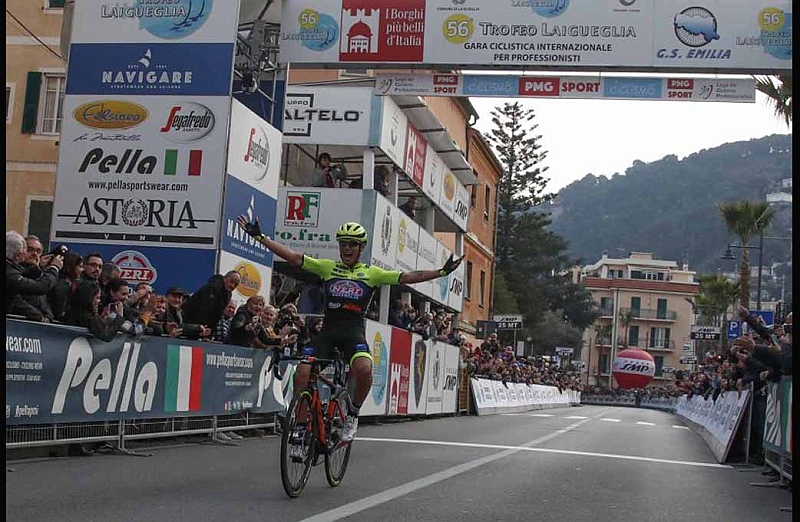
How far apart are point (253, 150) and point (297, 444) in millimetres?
10694

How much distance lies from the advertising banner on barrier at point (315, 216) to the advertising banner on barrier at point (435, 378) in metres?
4.83

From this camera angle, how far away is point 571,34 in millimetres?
18453

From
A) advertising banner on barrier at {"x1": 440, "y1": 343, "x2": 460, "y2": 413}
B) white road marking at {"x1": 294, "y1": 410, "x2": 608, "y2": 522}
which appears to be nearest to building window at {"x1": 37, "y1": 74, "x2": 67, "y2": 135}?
advertising banner on barrier at {"x1": 440, "y1": 343, "x2": 460, "y2": 413}


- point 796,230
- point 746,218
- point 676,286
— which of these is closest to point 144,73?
point 796,230

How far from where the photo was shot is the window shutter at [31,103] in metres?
28.7

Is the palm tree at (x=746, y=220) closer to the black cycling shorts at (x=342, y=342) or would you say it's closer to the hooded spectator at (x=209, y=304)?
the hooded spectator at (x=209, y=304)

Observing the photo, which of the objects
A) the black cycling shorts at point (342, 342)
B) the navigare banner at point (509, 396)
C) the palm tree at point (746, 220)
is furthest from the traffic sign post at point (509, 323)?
the black cycling shorts at point (342, 342)

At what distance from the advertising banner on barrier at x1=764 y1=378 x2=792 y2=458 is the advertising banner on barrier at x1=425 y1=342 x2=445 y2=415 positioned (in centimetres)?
1368

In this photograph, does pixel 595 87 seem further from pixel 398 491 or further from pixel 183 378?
pixel 398 491

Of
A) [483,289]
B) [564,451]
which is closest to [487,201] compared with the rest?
[483,289]

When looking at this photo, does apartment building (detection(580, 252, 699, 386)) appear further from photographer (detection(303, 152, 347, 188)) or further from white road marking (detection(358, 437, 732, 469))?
white road marking (detection(358, 437, 732, 469))

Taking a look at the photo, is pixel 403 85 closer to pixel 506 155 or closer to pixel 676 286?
pixel 506 155

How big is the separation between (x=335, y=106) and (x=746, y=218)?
29384 mm

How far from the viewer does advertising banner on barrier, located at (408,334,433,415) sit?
24.5 metres
